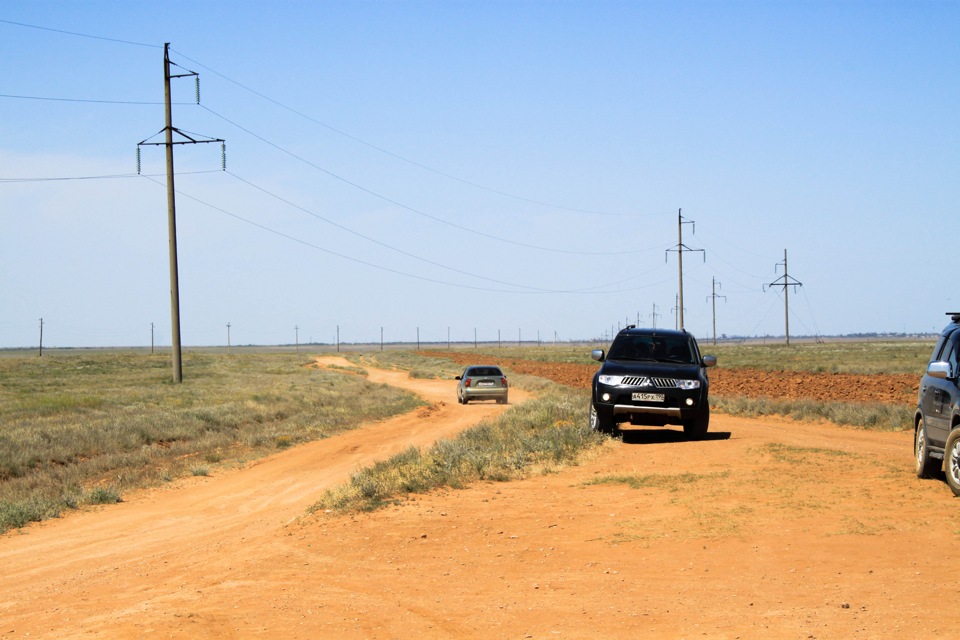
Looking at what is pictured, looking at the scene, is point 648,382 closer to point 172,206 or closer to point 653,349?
point 653,349

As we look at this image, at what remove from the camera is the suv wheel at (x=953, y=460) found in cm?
1085

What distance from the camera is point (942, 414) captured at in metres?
11.7

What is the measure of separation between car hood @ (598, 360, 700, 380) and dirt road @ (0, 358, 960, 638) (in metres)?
2.48

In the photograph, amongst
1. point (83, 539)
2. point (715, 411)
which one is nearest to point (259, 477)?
point (83, 539)

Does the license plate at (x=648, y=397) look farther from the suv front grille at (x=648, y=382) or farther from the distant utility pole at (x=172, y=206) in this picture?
the distant utility pole at (x=172, y=206)

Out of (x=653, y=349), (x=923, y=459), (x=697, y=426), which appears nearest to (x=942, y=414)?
(x=923, y=459)

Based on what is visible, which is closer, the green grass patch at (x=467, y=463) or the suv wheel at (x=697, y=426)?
the green grass patch at (x=467, y=463)

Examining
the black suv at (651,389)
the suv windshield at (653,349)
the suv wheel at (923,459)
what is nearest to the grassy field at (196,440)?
the black suv at (651,389)

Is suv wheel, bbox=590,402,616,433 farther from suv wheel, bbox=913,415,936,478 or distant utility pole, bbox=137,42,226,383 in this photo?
distant utility pole, bbox=137,42,226,383

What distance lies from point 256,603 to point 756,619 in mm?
4135

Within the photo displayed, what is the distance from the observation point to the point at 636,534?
395 inches

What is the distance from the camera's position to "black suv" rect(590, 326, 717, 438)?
1769 cm

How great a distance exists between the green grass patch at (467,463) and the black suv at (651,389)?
714 mm

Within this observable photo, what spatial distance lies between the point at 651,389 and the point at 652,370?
0.42 metres
